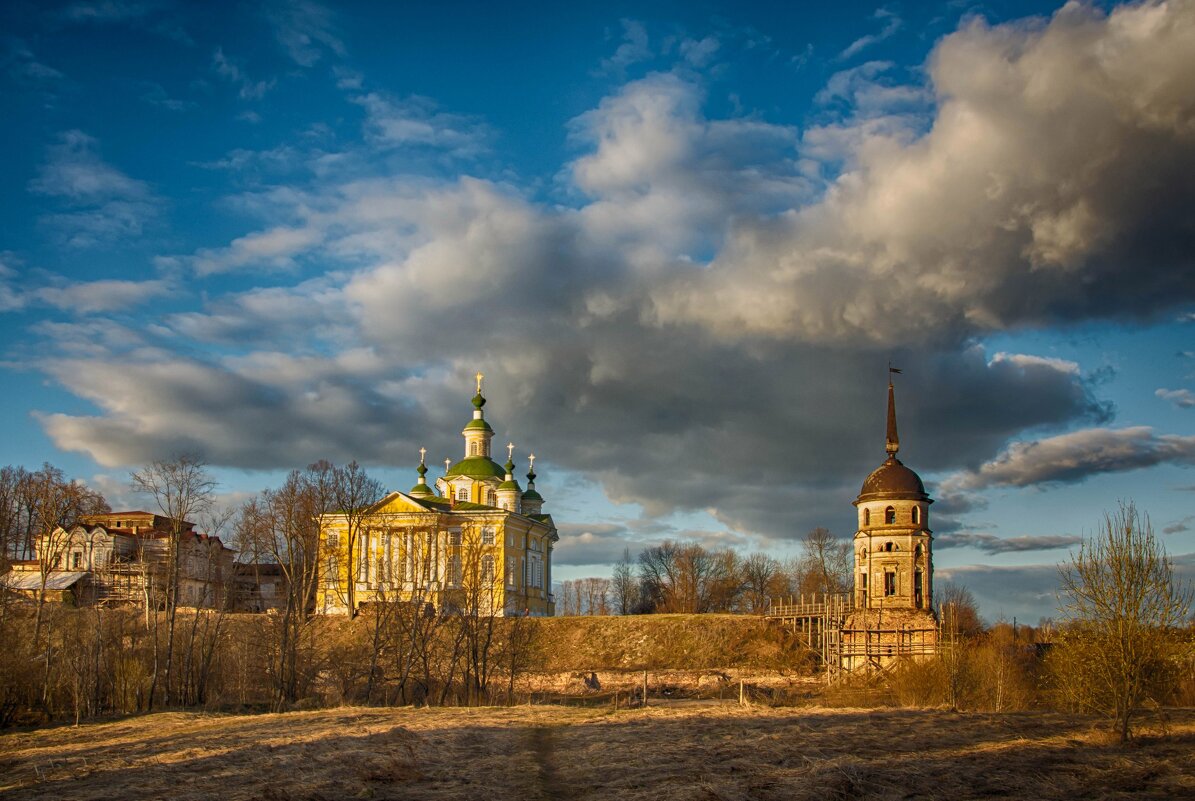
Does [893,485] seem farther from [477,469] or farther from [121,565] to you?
[121,565]

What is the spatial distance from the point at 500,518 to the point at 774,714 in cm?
4371

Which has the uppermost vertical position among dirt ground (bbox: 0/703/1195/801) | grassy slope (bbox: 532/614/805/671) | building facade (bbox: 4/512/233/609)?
building facade (bbox: 4/512/233/609)

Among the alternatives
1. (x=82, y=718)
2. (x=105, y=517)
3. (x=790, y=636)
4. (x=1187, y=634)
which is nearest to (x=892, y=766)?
(x=1187, y=634)

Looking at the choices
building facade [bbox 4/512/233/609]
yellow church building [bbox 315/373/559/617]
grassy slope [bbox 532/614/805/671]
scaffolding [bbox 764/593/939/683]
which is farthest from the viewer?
building facade [bbox 4/512/233/609]

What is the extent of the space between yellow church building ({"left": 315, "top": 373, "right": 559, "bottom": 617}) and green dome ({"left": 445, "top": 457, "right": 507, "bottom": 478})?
72 millimetres

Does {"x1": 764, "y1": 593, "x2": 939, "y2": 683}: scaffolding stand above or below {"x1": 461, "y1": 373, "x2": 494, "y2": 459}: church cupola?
below

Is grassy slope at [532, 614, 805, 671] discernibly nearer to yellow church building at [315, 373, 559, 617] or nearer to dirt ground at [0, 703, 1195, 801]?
yellow church building at [315, 373, 559, 617]

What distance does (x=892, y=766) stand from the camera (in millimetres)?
16281

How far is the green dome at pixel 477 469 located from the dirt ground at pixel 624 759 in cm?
4900

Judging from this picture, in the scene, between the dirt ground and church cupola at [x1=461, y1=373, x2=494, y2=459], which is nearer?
the dirt ground

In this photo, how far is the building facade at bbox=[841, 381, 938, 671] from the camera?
50.1 m

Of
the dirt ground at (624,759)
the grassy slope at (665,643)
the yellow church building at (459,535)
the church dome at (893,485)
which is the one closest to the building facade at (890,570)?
the church dome at (893,485)

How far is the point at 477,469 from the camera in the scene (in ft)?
245

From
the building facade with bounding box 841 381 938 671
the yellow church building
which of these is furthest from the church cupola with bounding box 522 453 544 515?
the building facade with bounding box 841 381 938 671
